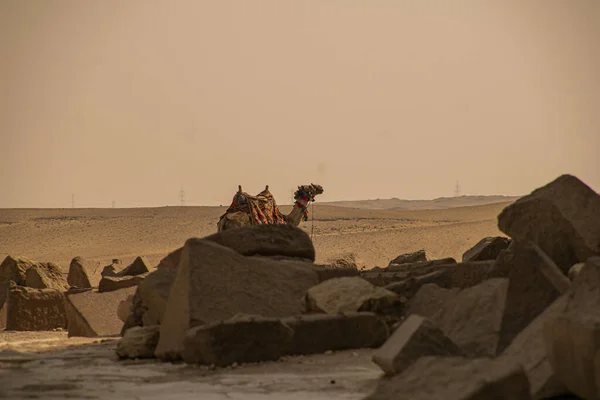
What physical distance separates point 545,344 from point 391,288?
13.9ft

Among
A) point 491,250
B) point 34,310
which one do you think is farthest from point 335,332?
point 34,310

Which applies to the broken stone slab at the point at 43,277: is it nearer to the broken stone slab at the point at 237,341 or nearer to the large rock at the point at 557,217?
the broken stone slab at the point at 237,341

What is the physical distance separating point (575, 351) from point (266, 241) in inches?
218

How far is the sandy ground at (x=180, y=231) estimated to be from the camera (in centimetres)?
4194

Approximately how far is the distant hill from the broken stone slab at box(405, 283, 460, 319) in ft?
429

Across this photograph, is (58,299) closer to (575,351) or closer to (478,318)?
(478,318)

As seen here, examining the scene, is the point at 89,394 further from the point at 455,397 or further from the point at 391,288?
the point at 391,288

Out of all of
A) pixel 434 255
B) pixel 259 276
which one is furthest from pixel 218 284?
pixel 434 255

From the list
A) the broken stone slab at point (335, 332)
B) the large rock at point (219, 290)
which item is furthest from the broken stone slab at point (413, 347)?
the large rock at point (219, 290)

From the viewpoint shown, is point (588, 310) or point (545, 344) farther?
point (588, 310)

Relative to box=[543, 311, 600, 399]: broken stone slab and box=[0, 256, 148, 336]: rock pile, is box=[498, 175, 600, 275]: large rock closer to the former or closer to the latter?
box=[543, 311, 600, 399]: broken stone slab

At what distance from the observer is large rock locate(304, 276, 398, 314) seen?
8.17m

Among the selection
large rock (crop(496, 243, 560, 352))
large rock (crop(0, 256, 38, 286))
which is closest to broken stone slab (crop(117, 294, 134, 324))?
large rock (crop(0, 256, 38, 286))

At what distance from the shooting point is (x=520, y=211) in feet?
27.0
